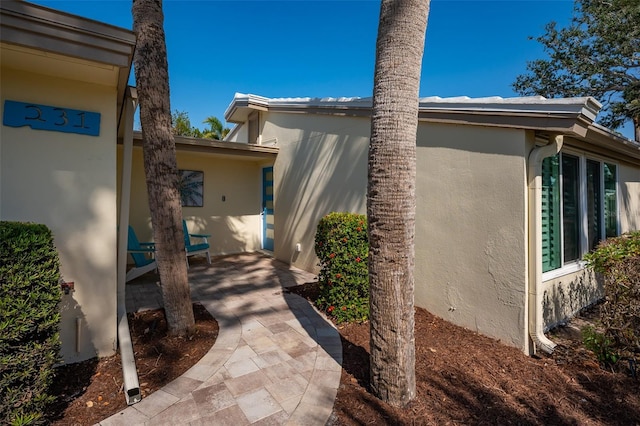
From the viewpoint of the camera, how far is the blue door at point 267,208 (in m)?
9.06

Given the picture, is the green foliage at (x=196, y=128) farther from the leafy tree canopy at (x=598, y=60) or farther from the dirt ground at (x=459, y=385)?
the dirt ground at (x=459, y=385)

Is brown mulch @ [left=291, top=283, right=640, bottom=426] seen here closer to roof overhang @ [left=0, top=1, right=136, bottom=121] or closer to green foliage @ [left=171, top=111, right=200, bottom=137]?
roof overhang @ [left=0, top=1, right=136, bottom=121]

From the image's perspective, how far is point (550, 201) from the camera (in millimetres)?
4238

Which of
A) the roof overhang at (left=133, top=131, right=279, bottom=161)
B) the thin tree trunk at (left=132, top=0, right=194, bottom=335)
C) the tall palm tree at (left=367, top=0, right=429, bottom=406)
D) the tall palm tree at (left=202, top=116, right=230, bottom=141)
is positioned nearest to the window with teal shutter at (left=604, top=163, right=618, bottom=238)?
the tall palm tree at (left=367, top=0, right=429, bottom=406)

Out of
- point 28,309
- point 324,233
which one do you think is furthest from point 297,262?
point 28,309

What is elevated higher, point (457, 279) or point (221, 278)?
point (457, 279)

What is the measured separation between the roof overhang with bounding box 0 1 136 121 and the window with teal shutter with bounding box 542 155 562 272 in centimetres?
497

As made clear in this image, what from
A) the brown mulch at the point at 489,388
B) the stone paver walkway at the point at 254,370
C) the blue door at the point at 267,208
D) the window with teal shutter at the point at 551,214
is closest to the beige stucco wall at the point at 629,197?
the window with teal shutter at the point at 551,214

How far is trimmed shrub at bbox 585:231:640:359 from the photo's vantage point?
308cm

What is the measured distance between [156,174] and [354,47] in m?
8.05

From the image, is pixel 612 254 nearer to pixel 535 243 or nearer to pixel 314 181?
pixel 535 243

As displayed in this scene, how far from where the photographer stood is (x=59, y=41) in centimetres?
253

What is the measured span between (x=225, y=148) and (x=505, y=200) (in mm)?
6411

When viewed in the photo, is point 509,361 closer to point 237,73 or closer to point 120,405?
point 120,405
